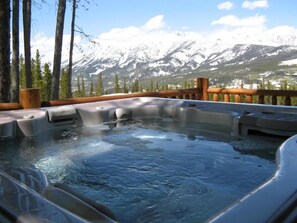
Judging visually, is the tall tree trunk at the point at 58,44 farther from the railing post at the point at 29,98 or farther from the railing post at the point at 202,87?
the railing post at the point at 29,98

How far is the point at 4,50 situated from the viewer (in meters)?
3.40

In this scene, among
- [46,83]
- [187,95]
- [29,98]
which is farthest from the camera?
[46,83]

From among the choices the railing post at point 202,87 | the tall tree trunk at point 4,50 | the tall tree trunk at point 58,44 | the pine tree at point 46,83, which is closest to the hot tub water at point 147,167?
the tall tree trunk at point 4,50

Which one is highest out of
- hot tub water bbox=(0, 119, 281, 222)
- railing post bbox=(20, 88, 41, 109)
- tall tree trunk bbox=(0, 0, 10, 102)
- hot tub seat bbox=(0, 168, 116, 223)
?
tall tree trunk bbox=(0, 0, 10, 102)

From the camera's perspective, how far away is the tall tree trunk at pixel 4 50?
11.0 ft

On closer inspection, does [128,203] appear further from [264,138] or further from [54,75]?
[54,75]

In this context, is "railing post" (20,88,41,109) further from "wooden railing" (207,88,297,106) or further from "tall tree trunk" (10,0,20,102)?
"tall tree trunk" (10,0,20,102)

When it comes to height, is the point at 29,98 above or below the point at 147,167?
above

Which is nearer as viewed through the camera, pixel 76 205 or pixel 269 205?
pixel 269 205

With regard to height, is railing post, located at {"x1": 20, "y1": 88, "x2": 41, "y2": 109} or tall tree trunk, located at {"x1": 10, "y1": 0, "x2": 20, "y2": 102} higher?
tall tree trunk, located at {"x1": 10, "y1": 0, "x2": 20, "y2": 102}

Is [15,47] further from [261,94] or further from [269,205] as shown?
[269,205]

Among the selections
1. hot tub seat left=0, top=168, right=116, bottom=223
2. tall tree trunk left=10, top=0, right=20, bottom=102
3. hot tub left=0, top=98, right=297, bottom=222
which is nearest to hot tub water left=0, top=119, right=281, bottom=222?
hot tub left=0, top=98, right=297, bottom=222

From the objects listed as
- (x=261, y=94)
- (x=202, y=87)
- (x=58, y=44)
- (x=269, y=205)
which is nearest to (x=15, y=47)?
(x=58, y=44)

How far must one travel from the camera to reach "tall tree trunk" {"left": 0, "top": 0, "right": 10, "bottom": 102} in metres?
3.34
